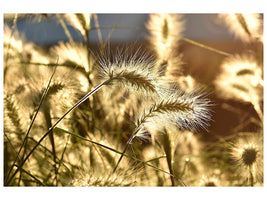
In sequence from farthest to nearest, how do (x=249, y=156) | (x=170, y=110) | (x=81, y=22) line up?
(x=81, y=22) < (x=249, y=156) < (x=170, y=110)

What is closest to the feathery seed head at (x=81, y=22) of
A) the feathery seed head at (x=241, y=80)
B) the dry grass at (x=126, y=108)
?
the dry grass at (x=126, y=108)

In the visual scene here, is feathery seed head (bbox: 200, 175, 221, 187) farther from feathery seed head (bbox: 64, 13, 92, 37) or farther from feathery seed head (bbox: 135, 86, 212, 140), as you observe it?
feathery seed head (bbox: 64, 13, 92, 37)

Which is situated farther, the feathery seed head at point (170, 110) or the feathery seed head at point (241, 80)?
the feathery seed head at point (241, 80)

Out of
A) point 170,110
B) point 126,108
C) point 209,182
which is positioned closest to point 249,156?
point 209,182

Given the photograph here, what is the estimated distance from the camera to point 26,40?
96 centimetres

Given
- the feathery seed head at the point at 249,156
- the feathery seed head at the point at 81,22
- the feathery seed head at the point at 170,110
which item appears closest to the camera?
the feathery seed head at the point at 170,110

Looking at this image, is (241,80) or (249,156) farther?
(241,80)

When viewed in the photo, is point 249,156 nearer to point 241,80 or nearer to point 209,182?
point 209,182

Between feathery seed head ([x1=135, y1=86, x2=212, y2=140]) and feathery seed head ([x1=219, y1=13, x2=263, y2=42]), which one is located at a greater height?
feathery seed head ([x1=219, y1=13, x2=263, y2=42])

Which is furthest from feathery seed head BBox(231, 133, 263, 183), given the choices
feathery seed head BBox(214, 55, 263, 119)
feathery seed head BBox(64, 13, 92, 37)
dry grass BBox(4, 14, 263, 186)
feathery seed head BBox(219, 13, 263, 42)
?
feathery seed head BBox(64, 13, 92, 37)

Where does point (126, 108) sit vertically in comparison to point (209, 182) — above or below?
above

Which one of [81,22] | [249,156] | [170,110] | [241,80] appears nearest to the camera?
[170,110]

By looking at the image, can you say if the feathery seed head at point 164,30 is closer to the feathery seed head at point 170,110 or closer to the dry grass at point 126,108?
the dry grass at point 126,108
